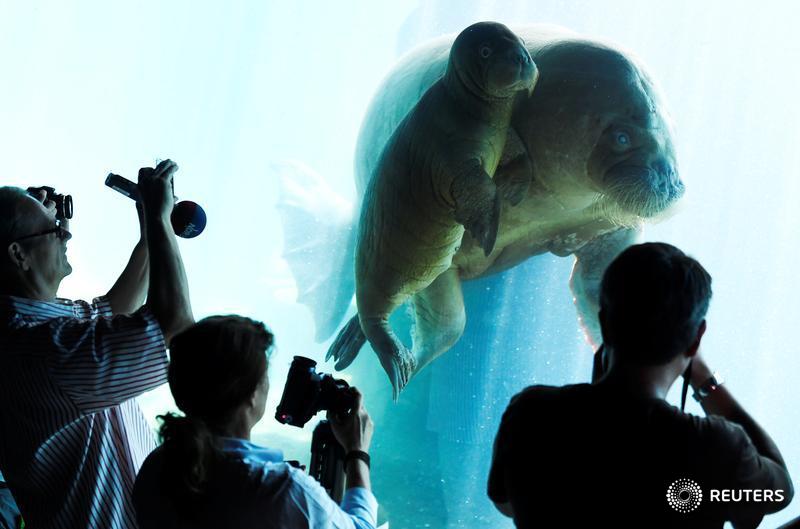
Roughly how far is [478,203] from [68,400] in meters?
1.59

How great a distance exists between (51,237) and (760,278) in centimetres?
896

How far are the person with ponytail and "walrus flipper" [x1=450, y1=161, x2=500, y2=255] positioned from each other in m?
1.49

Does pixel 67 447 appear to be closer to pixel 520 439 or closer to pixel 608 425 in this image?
pixel 520 439

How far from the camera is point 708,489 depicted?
854 millimetres

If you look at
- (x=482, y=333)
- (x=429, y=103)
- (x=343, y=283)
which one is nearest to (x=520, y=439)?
(x=429, y=103)

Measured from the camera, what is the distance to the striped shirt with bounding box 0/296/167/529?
119 centimetres

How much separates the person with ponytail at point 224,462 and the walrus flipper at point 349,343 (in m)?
2.88

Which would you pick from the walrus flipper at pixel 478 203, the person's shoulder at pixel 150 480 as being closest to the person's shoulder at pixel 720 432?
the person's shoulder at pixel 150 480

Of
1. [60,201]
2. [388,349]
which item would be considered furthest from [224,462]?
[388,349]

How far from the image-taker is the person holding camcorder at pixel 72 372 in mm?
1192

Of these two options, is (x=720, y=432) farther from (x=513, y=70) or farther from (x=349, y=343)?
(x=349, y=343)

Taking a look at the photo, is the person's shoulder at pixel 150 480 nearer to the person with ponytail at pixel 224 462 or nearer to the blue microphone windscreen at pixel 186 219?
the person with ponytail at pixel 224 462

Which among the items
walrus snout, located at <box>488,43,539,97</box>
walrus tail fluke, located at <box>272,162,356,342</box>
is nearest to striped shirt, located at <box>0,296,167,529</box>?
walrus snout, located at <box>488,43,539,97</box>

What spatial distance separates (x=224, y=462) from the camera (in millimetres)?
958
